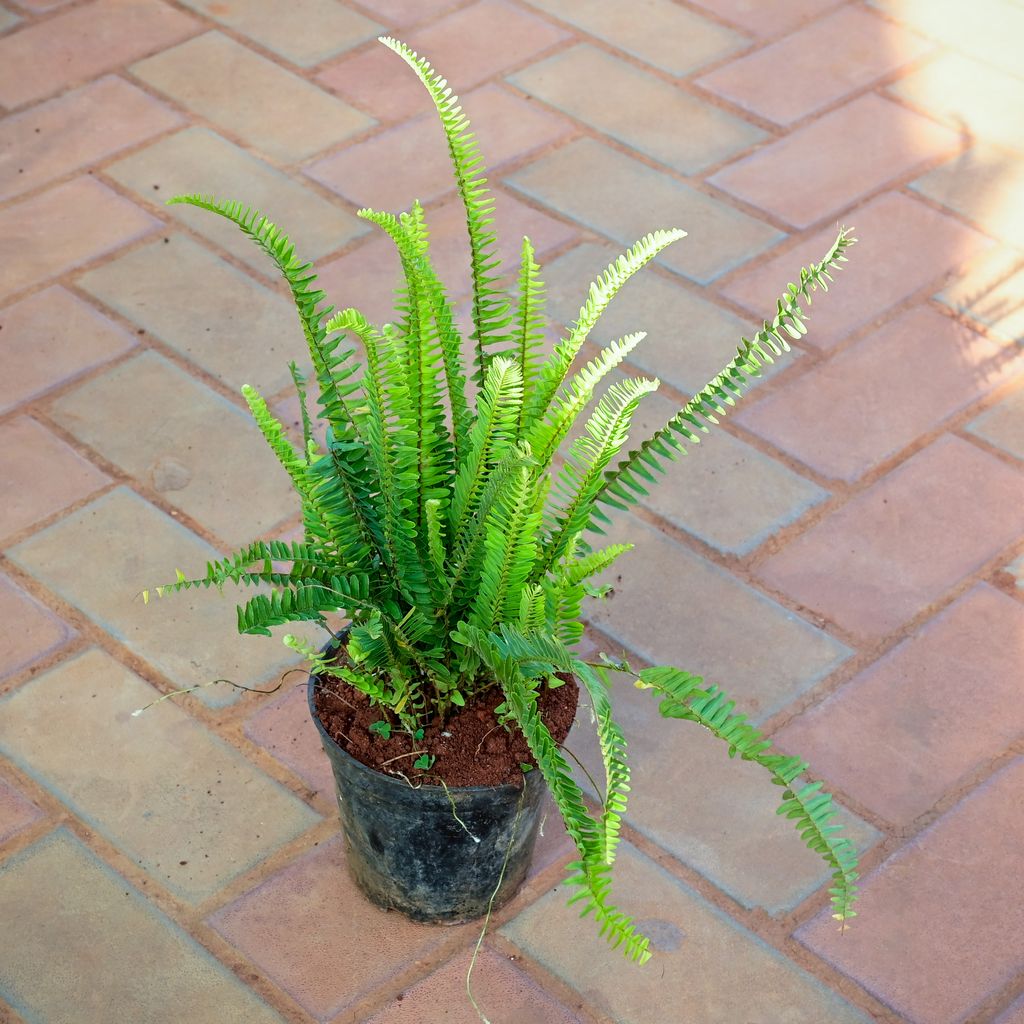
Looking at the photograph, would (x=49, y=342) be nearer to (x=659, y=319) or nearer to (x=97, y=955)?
(x=659, y=319)

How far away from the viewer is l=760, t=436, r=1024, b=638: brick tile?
260 centimetres

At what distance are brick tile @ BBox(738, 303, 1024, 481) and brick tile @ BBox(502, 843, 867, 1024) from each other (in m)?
0.99

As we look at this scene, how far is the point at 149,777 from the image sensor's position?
230cm

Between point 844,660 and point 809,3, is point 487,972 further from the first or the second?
point 809,3

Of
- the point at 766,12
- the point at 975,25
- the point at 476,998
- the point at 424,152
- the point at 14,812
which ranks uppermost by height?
the point at 975,25

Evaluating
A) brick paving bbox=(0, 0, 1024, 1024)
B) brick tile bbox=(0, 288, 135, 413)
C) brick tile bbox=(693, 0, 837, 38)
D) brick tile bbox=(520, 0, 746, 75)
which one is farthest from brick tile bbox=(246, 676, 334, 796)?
brick tile bbox=(693, 0, 837, 38)

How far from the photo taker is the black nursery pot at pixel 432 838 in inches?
74.4

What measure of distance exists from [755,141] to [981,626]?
147cm

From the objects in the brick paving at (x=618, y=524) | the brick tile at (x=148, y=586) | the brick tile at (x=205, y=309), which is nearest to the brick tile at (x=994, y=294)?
the brick paving at (x=618, y=524)

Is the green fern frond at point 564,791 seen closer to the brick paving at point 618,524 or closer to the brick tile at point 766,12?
the brick paving at point 618,524

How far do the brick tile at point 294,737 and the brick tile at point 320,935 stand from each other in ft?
0.52

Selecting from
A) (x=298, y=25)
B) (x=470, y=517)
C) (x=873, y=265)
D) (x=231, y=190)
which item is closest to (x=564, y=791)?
(x=470, y=517)

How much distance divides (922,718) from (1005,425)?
2.48 ft

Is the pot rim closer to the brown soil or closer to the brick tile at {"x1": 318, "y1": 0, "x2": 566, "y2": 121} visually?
the brown soil
